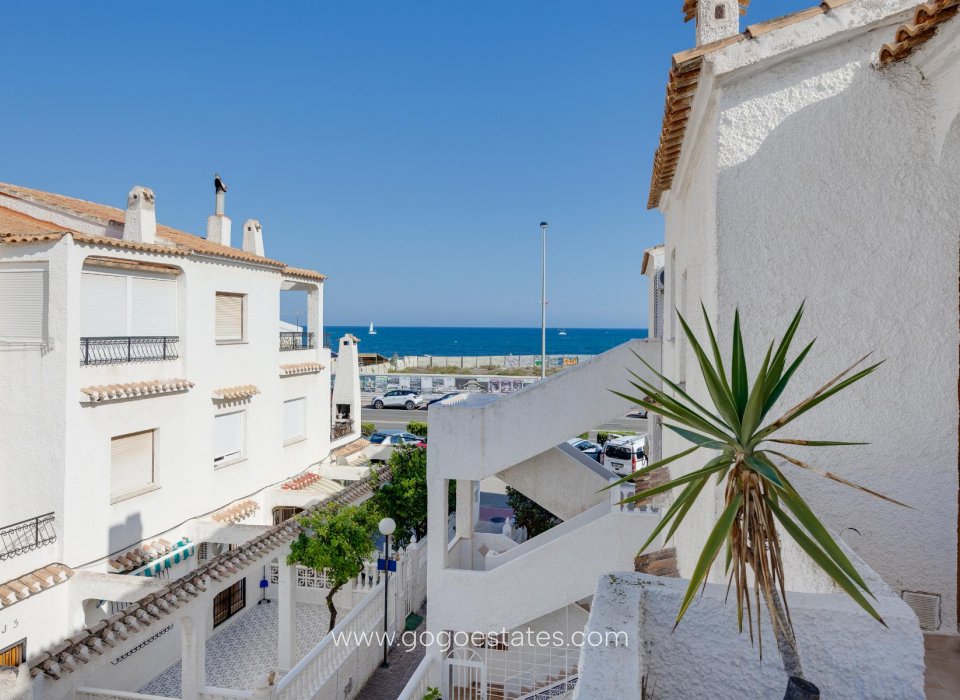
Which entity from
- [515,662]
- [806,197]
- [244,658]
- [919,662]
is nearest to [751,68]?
[806,197]

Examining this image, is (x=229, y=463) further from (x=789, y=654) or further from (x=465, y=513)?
(x=789, y=654)

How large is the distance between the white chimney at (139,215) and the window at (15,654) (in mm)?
8626

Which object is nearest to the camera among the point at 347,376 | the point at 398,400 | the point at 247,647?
the point at 247,647

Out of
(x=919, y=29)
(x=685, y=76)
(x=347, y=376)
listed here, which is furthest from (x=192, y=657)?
(x=347, y=376)

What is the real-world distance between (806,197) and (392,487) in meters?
13.9

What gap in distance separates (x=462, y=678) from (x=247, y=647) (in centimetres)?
666

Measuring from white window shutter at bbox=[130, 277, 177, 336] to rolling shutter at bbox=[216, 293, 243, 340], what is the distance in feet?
4.99

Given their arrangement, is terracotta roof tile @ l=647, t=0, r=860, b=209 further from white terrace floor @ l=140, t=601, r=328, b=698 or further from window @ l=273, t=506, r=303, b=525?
window @ l=273, t=506, r=303, b=525

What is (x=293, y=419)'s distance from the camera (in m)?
19.0

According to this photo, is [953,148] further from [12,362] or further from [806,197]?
[12,362]

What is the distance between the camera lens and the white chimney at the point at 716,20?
6896 millimetres

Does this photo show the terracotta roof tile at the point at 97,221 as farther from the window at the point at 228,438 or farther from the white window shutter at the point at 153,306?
the window at the point at 228,438

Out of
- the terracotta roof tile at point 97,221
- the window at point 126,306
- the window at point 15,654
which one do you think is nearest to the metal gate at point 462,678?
the window at point 15,654

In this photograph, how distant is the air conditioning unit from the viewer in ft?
16.3
